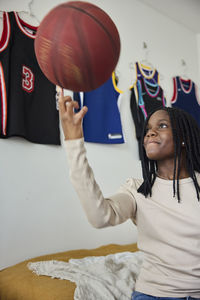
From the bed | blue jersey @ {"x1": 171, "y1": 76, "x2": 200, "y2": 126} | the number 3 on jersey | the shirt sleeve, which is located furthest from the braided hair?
blue jersey @ {"x1": 171, "y1": 76, "x2": 200, "y2": 126}

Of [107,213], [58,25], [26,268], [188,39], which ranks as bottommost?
[26,268]

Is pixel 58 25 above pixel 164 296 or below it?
above

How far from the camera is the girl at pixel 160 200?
2.72 feet

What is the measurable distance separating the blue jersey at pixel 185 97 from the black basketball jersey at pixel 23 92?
4.61ft

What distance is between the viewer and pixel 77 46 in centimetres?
85

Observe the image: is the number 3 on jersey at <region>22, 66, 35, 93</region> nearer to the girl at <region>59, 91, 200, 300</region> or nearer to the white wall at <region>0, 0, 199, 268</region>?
the white wall at <region>0, 0, 199, 268</region>

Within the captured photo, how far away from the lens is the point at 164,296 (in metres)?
0.90

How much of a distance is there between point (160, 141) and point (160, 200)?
23cm

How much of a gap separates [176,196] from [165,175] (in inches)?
4.5

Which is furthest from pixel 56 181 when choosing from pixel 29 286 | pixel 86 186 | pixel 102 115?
pixel 86 186

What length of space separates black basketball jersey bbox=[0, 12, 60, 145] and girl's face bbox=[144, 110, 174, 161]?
0.89m

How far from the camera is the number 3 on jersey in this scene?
1.81 m

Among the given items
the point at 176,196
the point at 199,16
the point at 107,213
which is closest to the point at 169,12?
the point at 199,16

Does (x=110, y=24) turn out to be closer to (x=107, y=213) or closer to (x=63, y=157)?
(x=107, y=213)
